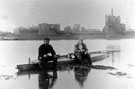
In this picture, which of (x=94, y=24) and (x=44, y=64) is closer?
(x=44, y=64)

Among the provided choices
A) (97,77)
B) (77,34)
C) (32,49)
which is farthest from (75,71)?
(32,49)

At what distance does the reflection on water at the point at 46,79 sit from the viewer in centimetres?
290

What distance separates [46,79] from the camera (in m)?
3.32

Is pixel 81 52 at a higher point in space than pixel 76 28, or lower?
lower

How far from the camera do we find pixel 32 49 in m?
8.03

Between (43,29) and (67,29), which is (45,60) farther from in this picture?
(67,29)

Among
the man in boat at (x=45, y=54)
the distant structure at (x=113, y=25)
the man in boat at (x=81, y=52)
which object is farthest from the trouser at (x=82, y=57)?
the distant structure at (x=113, y=25)

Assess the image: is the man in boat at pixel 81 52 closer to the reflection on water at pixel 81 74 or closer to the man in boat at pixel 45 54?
the reflection on water at pixel 81 74

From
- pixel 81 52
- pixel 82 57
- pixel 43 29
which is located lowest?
pixel 82 57

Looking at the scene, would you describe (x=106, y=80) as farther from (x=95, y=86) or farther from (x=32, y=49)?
(x=32, y=49)

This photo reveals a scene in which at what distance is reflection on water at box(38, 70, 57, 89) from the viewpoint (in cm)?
290

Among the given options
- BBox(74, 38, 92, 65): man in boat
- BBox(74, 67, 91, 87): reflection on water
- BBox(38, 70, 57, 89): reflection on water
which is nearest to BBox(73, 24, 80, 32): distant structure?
BBox(74, 38, 92, 65): man in boat

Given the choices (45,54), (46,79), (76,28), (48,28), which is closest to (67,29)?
(76,28)

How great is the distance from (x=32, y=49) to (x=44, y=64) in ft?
13.8
